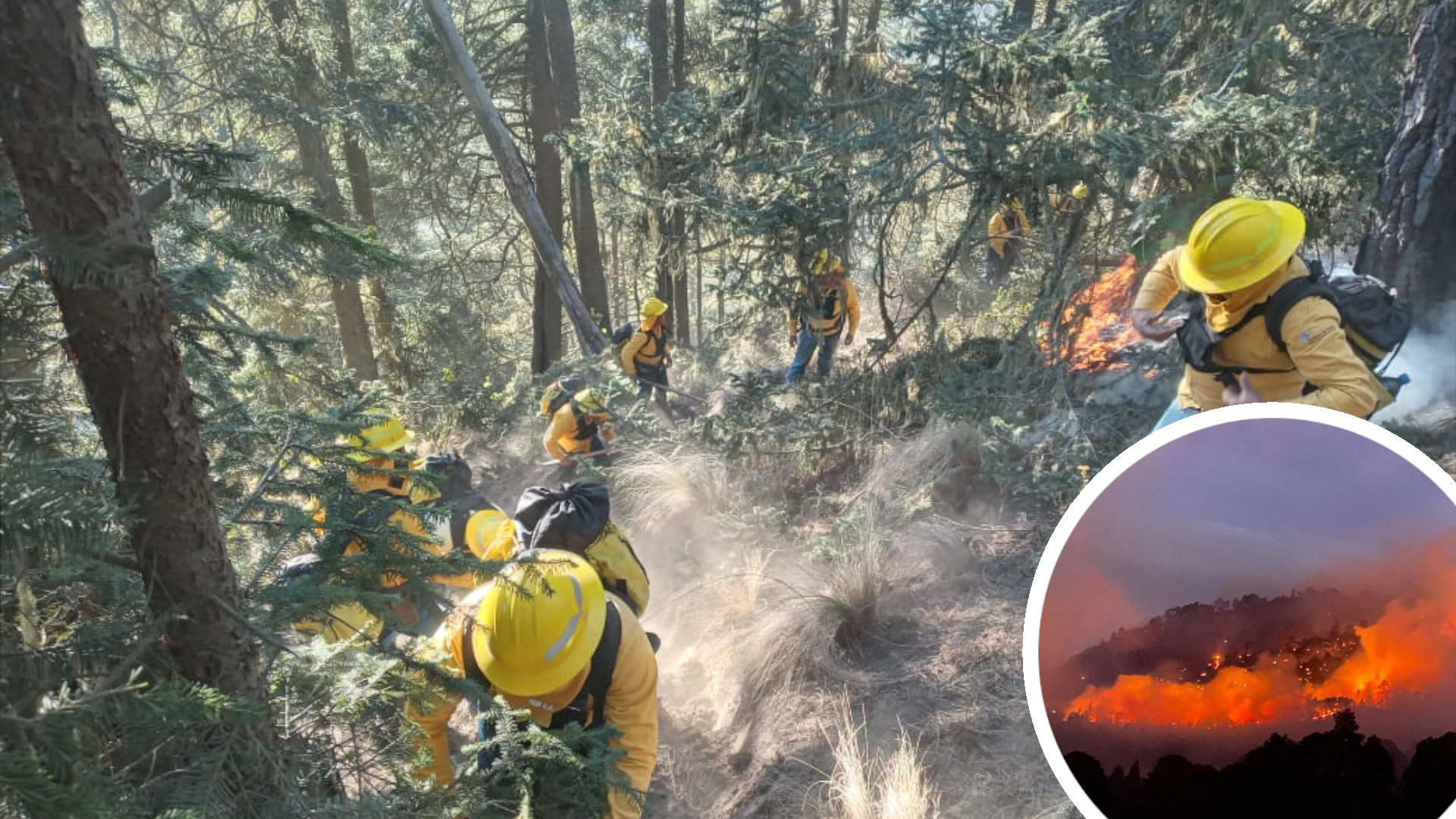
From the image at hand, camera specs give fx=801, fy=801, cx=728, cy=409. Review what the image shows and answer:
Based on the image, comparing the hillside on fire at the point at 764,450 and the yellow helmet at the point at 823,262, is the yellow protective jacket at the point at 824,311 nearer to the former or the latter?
the hillside on fire at the point at 764,450

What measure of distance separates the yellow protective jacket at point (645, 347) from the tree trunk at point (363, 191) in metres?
3.58

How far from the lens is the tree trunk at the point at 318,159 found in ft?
32.7

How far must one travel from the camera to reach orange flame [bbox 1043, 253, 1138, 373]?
224 inches

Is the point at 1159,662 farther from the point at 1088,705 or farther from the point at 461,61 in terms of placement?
the point at 461,61

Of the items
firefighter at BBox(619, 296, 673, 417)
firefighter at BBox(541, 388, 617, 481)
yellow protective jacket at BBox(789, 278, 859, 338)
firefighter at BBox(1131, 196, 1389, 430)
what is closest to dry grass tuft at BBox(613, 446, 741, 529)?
firefighter at BBox(541, 388, 617, 481)

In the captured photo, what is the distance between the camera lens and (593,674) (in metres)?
3.00

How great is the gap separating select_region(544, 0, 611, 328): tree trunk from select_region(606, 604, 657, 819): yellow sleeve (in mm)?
7612

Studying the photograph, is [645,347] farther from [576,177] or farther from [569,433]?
[576,177]

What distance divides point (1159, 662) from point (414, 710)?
7.68 ft

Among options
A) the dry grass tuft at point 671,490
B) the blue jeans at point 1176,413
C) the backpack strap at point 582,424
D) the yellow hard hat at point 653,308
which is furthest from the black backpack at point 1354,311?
the yellow hard hat at point 653,308

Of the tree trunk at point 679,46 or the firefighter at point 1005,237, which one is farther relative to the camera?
the tree trunk at point 679,46

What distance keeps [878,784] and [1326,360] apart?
97.1 inches

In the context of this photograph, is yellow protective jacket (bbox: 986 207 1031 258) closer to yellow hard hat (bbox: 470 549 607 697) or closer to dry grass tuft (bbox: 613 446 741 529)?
dry grass tuft (bbox: 613 446 741 529)

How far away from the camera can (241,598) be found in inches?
79.4
